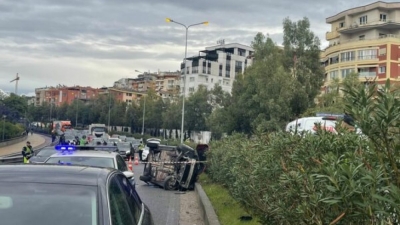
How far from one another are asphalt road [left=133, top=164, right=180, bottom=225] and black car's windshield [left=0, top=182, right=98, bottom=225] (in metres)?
Answer: 6.80

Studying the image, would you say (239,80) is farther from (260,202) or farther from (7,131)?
(260,202)

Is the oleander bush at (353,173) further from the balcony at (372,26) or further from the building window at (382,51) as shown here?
the balcony at (372,26)

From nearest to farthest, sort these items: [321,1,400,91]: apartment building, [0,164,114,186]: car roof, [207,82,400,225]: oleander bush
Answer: [207,82,400,225]: oleander bush
[0,164,114,186]: car roof
[321,1,400,91]: apartment building

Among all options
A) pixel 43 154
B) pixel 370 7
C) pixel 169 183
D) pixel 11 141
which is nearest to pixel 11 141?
pixel 11 141

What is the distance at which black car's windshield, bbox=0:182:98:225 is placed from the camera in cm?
393

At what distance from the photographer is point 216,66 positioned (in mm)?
119062

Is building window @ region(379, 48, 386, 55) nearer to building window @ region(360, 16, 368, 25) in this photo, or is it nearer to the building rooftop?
the building rooftop

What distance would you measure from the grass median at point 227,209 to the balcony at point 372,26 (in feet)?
202

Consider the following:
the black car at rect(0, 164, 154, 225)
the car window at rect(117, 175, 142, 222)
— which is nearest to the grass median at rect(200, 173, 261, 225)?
the car window at rect(117, 175, 142, 222)

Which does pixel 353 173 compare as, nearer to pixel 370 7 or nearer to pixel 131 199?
pixel 131 199

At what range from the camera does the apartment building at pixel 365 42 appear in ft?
216

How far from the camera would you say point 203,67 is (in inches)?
4646

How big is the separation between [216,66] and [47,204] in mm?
115652

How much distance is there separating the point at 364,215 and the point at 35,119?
154m
